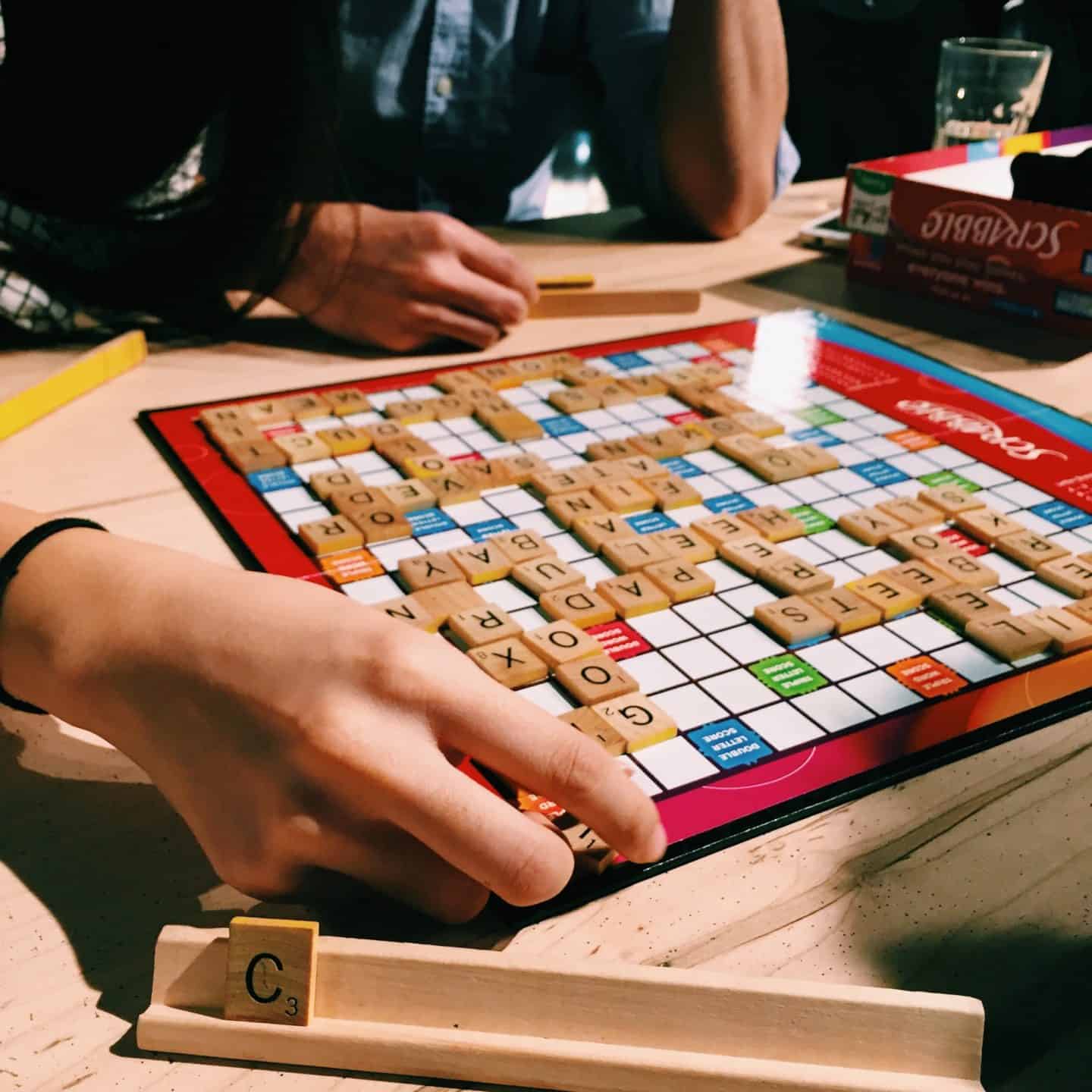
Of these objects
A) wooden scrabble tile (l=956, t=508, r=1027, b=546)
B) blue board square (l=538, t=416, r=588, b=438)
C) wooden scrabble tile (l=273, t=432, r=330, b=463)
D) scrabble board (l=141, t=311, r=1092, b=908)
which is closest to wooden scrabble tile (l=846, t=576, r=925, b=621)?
scrabble board (l=141, t=311, r=1092, b=908)

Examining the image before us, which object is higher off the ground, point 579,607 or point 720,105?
point 720,105

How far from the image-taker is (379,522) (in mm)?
770

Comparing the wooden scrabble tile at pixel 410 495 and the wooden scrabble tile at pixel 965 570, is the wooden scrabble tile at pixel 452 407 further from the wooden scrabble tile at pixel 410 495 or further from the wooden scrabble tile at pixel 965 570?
the wooden scrabble tile at pixel 965 570

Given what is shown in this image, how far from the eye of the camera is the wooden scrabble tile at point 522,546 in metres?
0.74

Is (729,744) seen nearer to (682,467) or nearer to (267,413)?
(682,467)

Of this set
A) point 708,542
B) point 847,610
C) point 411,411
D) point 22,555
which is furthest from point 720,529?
point 22,555

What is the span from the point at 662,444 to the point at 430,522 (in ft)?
0.75

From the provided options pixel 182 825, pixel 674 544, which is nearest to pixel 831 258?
pixel 674 544

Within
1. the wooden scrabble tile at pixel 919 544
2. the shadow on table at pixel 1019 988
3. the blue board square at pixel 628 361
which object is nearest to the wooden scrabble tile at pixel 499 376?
the blue board square at pixel 628 361

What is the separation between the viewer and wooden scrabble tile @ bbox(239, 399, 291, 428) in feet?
3.09

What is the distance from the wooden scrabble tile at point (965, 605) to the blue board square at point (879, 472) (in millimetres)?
180

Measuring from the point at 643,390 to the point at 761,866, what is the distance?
599 mm

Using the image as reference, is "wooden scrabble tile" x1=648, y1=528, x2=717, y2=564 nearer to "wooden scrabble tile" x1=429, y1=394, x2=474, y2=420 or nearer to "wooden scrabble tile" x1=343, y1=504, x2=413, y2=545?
"wooden scrabble tile" x1=343, y1=504, x2=413, y2=545

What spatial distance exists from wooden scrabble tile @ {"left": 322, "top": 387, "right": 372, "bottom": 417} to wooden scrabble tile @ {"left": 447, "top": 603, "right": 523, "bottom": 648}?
1.20 ft
